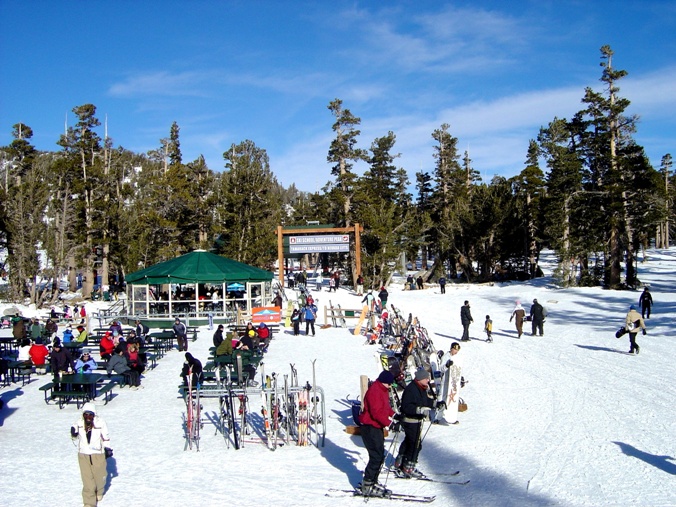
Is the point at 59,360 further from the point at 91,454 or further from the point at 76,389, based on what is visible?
the point at 91,454

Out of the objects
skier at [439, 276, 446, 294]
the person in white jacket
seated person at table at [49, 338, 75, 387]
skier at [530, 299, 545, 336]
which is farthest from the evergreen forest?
the person in white jacket

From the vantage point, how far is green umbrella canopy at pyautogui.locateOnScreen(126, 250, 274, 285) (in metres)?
28.3

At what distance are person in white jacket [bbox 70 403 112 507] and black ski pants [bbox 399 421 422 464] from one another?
3933mm

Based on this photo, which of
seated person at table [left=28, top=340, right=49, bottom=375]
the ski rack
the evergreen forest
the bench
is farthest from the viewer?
the evergreen forest

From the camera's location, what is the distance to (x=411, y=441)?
311 inches

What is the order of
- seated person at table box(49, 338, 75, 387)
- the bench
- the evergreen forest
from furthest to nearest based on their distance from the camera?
the evergreen forest < seated person at table box(49, 338, 75, 387) < the bench

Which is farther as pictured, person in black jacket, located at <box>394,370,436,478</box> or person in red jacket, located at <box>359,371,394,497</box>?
person in black jacket, located at <box>394,370,436,478</box>

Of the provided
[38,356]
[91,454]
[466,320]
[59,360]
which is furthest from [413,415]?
[466,320]

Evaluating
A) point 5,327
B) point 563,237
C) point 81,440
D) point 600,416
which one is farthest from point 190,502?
point 563,237

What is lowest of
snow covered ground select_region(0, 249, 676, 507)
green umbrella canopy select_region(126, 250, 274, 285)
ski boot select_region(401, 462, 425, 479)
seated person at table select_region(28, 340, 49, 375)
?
snow covered ground select_region(0, 249, 676, 507)

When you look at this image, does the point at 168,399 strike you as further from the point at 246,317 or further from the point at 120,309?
the point at 120,309

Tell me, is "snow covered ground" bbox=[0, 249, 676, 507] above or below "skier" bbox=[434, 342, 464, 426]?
below

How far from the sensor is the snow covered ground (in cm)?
770

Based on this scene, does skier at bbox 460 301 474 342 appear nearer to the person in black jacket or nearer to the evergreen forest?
the person in black jacket
